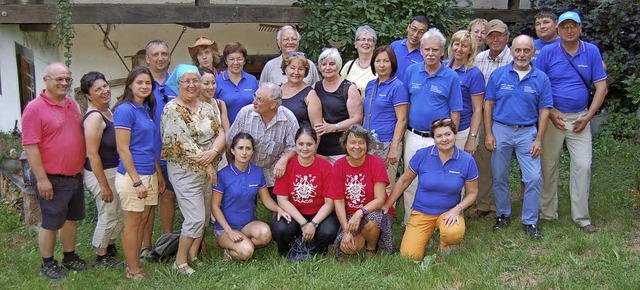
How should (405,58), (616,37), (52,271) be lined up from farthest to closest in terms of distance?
(616,37), (405,58), (52,271)

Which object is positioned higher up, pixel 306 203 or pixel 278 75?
pixel 278 75

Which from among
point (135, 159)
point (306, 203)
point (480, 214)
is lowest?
point (480, 214)

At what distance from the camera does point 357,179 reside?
5.20m

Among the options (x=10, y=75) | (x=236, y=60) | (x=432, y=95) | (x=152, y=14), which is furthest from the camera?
(x=10, y=75)

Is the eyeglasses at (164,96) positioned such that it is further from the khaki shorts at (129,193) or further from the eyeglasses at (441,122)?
the eyeglasses at (441,122)

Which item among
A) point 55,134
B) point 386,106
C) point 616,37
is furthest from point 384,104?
point 616,37

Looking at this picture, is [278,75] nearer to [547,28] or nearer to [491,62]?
[491,62]

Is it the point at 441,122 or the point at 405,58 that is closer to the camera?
the point at 441,122

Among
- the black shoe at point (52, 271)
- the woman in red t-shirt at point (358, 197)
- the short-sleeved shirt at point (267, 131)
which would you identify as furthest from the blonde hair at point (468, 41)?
the black shoe at point (52, 271)

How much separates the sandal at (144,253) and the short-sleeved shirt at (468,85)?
112 inches

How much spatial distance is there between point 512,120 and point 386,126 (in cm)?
108

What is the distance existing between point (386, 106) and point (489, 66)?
1222mm

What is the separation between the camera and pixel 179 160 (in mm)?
4859

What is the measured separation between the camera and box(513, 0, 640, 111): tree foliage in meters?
8.91
